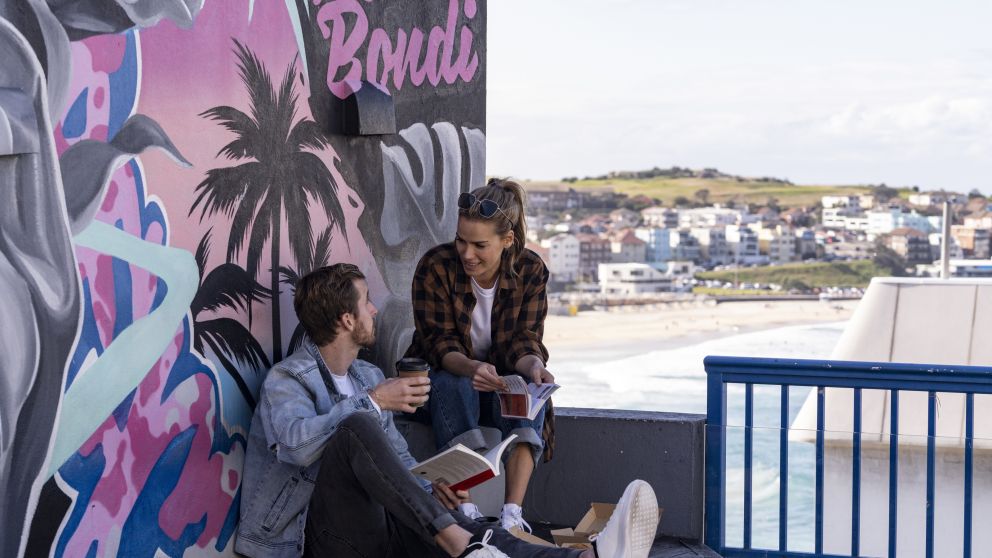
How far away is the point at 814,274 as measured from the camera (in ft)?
259

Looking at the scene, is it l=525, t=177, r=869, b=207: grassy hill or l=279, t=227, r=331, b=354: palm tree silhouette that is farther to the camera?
l=525, t=177, r=869, b=207: grassy hill

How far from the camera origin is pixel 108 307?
2.94 meters

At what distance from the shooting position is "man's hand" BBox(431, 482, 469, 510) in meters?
3.78

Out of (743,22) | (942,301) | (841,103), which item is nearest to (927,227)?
(841,103)

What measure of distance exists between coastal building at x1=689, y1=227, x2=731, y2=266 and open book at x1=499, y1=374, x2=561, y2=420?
250 feet

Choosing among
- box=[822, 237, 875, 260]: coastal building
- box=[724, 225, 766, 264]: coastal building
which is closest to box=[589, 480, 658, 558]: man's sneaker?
box=[724, 225, 766, 264]: coastal building

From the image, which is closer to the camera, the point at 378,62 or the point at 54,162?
the point at 54,162

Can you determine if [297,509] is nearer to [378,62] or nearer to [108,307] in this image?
[108,307]

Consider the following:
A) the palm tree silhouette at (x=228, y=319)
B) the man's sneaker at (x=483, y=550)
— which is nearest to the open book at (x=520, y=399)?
the man's sneaker at (x=483, y=550)

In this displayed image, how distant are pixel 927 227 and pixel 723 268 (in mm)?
15214

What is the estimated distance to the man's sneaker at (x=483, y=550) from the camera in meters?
3.31

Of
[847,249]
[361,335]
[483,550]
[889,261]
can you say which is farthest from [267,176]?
[847,249]

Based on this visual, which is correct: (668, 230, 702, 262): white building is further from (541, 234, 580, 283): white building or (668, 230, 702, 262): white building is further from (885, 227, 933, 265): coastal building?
(885, 227, 933, 265): coastal building

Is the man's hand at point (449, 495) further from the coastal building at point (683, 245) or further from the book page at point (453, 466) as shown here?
the coastal building at point (683, 245)
